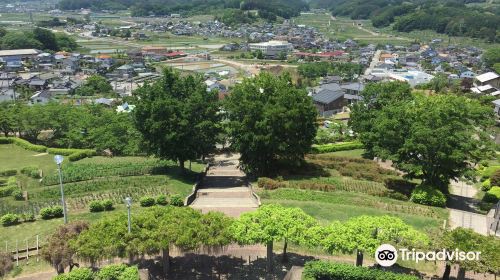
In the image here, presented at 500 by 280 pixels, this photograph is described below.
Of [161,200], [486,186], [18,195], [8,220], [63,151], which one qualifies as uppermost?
[8,220]

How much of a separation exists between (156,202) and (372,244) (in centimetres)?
1598

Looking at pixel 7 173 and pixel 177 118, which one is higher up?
pixel 177 118

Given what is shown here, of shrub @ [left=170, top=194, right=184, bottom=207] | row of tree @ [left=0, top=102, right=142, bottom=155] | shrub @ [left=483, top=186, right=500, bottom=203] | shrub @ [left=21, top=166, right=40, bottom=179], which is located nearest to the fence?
shrub @ [left=170, top=194, right=184, bottom=207]

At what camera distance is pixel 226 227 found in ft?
66.4

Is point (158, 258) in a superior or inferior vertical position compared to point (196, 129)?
inferior

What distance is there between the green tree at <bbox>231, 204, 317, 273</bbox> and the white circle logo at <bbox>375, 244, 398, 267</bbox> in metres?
3.19

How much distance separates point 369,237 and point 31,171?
1229 inches

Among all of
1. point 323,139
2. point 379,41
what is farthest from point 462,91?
point 379,41

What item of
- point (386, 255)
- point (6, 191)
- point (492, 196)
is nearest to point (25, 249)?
point (6, 191)

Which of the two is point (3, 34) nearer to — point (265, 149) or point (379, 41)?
point (379, 41)

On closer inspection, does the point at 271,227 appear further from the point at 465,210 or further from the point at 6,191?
the point at 6,191

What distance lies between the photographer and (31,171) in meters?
38.2

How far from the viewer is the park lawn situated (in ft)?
91.5

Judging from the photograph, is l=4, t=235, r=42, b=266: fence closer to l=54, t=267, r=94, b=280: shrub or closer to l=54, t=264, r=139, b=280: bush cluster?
l=54, t=267, r=94, b=280: shrub
